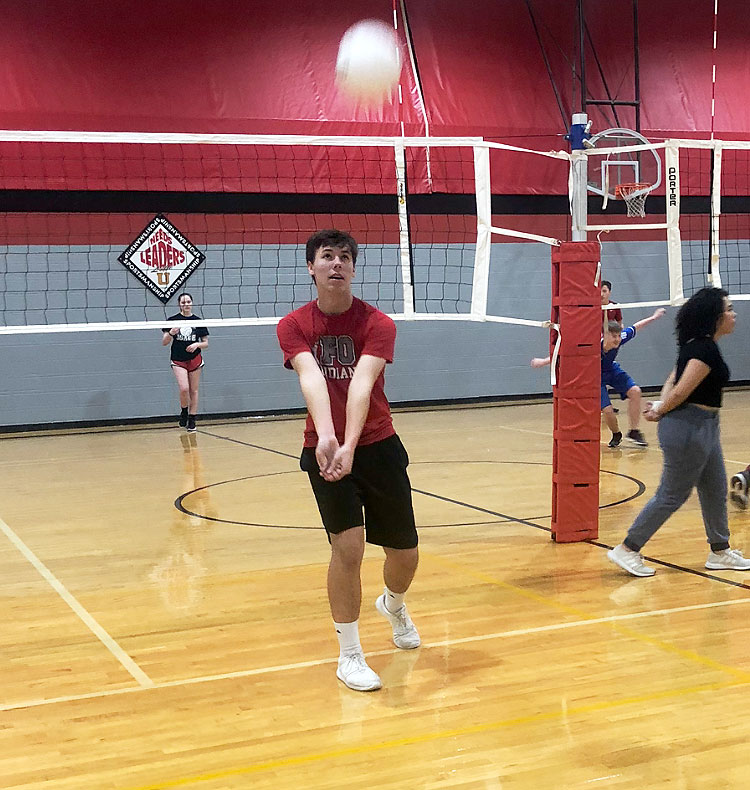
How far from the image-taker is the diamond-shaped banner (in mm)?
13805

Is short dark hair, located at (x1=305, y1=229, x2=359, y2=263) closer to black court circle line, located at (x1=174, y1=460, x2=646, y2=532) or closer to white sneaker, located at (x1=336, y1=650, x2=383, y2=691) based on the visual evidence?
white sneaker, located at (x1=336, y1=650, x2=383, y2=691)

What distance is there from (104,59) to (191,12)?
1.32m

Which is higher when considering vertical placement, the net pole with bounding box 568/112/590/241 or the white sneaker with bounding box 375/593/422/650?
the net pole with bounding box 568/112/590/241

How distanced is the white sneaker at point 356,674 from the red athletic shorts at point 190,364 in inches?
371

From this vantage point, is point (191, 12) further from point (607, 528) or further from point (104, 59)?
point (607, 528)

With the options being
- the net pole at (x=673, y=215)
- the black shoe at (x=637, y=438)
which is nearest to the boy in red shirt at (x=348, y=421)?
the net pole at (x=673, y=215)

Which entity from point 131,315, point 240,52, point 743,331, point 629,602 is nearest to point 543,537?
point 629,602

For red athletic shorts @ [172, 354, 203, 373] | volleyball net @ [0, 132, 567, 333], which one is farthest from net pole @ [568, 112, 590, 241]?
red athletic shorts @ [172, 354, 203, 373]

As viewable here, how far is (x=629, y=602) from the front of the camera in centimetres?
531

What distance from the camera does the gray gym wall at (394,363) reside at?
13.7 meters

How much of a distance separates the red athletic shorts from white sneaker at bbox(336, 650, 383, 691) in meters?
9.44

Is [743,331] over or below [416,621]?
over

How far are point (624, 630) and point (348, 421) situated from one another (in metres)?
1.77

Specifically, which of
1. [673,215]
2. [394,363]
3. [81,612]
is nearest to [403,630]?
[81,612]
